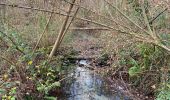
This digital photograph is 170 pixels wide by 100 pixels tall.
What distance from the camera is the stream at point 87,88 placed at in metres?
9.01

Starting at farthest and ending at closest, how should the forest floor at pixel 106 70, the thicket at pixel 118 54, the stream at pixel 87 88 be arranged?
the forest floor at pixel 106 70 < the stream at pixel 87 88 < the thicket at pixel 118 54

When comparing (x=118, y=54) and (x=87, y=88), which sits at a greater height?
(x=118, y=54)

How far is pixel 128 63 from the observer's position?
1004 centimetres

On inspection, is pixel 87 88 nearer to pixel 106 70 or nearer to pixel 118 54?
pixel 106 70

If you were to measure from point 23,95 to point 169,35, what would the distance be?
12.7ft

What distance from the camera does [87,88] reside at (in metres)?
9.62

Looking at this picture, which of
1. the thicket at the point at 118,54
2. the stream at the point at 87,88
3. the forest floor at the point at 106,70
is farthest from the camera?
→ the forest floor at the point at 106,70

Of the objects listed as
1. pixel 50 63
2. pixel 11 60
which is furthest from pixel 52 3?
pixel 11 60

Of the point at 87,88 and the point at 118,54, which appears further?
the point at 118,54

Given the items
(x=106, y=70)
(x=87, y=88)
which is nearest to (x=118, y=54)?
(x=106, y=70)

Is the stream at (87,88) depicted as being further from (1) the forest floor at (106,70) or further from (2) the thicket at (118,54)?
(2) the thicket at (118,54)

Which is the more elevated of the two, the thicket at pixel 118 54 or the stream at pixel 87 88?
the thicket at pixel 118 54

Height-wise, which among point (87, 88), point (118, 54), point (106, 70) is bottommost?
point (87, 88)

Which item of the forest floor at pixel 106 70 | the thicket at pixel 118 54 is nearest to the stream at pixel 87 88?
the forest floor at pixel 106 70
